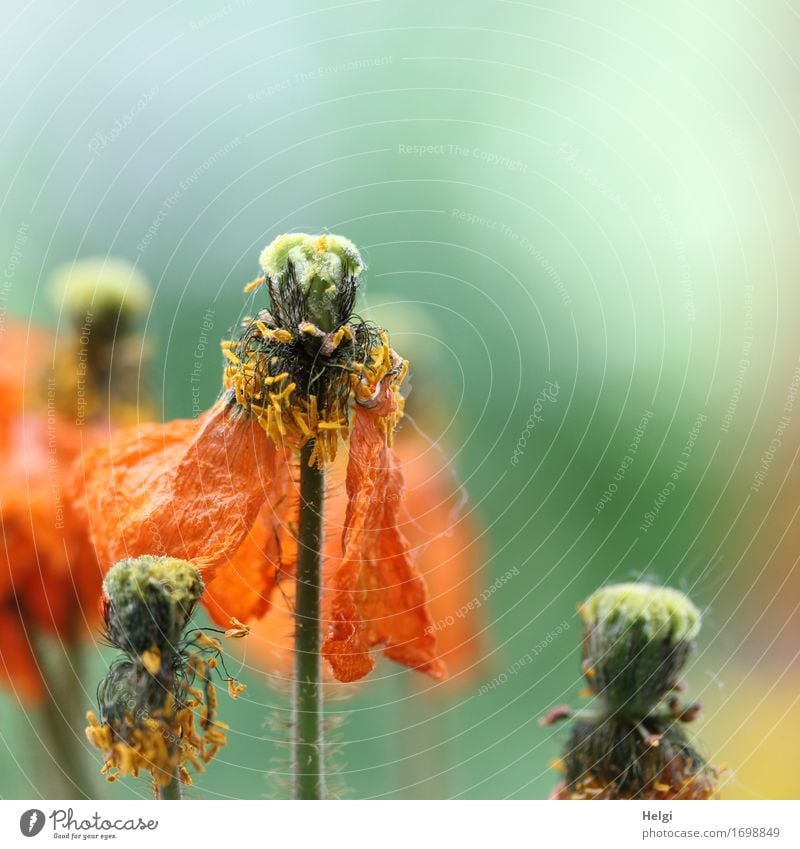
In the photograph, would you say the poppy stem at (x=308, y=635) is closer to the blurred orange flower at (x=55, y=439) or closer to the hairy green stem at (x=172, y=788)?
the hairy green stem at (x=172, y=788)

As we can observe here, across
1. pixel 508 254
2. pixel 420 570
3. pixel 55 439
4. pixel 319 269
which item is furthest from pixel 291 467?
pixel 508 254

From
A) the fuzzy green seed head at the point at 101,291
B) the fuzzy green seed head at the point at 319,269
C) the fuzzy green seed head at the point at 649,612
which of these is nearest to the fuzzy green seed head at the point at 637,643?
the fuzzy green seed head at the point at 649,612

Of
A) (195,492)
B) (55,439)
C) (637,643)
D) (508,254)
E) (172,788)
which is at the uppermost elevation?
(508,254)

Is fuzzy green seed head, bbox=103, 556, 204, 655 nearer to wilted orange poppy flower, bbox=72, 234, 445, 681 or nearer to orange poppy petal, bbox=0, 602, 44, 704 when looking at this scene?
wilted orange poppy flower, bbox=72, 234, 445, 681

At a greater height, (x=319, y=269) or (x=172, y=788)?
(x=319, y=269)

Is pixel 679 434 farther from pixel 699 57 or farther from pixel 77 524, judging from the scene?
pixel 77 524

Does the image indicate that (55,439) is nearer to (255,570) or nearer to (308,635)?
(255,570)
